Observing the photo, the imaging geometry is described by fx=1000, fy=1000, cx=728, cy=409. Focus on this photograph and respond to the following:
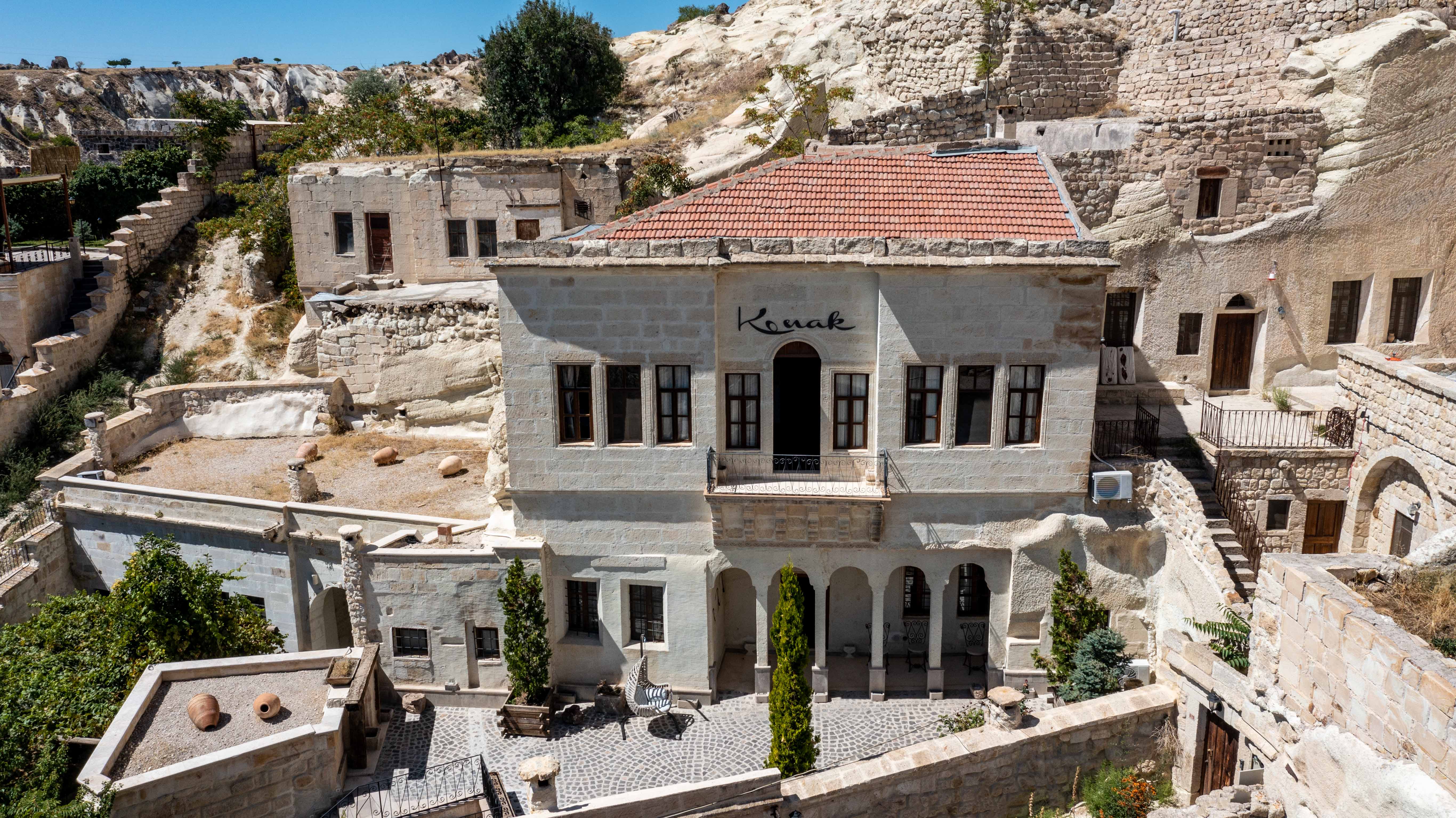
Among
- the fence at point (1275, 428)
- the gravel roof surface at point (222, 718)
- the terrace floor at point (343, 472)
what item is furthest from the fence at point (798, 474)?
the gravel roof surface at point (222, 718)

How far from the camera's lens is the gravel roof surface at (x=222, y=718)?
46.2ft

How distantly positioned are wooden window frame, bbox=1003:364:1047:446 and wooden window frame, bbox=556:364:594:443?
7.24 metres

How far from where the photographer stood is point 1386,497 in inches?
695

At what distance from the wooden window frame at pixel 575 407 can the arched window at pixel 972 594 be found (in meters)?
7.67

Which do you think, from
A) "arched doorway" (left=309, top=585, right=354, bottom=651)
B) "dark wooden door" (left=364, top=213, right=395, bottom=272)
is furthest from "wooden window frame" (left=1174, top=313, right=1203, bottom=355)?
"dark wooden door" (left=364, top=213, right=395, bottom=272)

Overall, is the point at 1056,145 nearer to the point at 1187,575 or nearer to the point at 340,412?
the point at 1187,575

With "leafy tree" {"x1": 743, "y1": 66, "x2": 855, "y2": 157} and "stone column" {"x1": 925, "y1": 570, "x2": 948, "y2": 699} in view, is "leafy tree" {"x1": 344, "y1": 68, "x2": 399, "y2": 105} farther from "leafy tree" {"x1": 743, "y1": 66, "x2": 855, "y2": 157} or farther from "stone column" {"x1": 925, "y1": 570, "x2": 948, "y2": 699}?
"stone column" {"x1": 925, "y1": 570, "x2": 948, "y2": 699}

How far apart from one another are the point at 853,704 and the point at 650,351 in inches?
289

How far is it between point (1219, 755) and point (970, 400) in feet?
21.7

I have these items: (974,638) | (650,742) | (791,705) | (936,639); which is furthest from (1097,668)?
(650,742)

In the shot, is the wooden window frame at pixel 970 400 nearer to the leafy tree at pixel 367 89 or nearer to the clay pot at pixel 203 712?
the clay pot at pixel 203 712

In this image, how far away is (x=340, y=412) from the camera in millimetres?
26250

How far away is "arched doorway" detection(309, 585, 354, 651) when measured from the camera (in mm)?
20594

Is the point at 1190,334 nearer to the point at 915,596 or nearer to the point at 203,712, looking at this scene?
the point at 915,596
